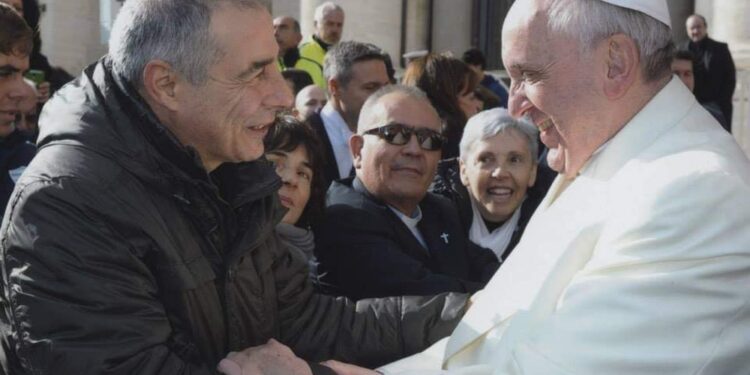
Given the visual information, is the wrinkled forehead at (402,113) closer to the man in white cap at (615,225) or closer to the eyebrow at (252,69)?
the man in white cap at (615,225)

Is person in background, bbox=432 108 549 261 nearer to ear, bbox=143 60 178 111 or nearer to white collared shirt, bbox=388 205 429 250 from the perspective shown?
white collared shirt, bbox=388 205 429 250

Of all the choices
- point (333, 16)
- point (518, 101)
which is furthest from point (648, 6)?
point (333, 16)

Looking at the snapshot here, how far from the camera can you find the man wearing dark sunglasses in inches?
165

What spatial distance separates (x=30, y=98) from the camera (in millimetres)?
5078

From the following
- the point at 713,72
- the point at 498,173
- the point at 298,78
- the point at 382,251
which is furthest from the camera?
the point at 713,72

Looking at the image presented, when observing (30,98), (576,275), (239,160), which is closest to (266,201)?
(239,160)

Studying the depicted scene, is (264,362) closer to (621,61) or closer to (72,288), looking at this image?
(72,288)

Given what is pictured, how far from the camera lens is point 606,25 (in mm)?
3006

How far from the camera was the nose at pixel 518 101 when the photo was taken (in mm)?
3203

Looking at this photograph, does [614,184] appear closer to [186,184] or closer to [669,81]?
[669,81]

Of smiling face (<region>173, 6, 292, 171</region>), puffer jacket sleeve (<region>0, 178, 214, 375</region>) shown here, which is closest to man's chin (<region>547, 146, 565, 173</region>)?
smiling face (<region>173, 6, 292, 171</region>)

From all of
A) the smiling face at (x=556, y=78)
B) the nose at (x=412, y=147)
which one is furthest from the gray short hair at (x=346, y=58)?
the smiling face at (x=556, y=78)

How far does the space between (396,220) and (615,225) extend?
175cm

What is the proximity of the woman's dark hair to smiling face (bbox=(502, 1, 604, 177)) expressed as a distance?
1437 millimetres
